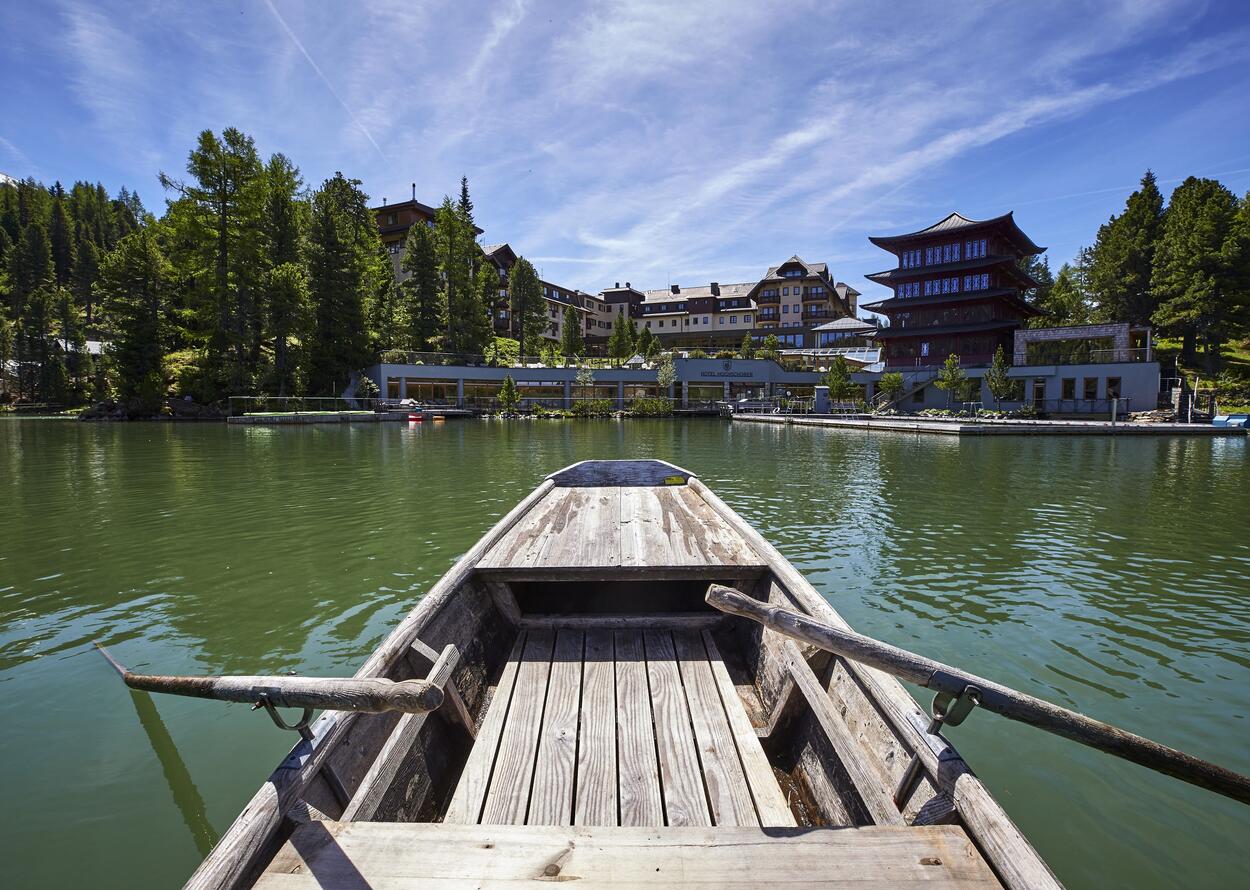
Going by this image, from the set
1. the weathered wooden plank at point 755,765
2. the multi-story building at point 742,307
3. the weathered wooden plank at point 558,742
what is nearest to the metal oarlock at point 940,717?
the weathered wooden plank at point 755,765

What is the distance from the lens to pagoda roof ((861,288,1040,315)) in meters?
56.1

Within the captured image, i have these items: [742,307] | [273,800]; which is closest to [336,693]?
[273,800]

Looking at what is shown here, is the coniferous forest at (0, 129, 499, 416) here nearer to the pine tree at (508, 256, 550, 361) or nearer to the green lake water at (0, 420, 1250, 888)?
the pine tree at (508, 256, 550, 361)

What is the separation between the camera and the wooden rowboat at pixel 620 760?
87.7 inches

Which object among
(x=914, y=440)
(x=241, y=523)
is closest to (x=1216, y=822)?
(x=241, y=523)

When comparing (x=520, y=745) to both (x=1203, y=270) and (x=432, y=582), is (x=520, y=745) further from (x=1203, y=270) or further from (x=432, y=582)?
(x=1203, y=270)

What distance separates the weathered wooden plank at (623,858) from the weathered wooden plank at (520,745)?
1.85 feet

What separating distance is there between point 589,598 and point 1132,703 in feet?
16.2

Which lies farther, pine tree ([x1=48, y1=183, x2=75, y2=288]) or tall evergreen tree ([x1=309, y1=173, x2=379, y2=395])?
pine tree ([x1=48, y1=183, x2=75, y2=288])

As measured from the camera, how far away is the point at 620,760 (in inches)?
132

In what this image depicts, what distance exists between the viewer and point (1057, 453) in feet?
87.0

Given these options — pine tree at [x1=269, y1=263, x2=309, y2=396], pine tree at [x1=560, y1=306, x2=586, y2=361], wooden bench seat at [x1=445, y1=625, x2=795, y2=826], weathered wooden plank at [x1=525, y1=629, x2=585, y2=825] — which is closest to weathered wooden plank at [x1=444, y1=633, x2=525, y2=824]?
wooden bench seat at [x1=445, y1=625, x2=795, y2=826]

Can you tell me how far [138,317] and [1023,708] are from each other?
70273mm

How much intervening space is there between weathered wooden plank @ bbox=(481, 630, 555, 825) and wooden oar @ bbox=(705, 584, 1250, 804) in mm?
1490
